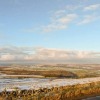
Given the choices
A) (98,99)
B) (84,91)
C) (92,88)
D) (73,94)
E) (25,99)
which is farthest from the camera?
(92,88)

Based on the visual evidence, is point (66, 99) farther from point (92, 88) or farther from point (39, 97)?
point (92, 88)

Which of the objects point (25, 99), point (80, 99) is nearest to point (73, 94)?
point (80, 99)

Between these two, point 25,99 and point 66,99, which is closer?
point 25,99

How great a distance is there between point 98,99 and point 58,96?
369 cm

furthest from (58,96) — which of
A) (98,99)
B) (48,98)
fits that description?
(98,99)

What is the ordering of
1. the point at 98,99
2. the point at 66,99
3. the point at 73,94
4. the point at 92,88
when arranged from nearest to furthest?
1. the point at 98,99
2. the point at 66,99
3. the point at 73,94
4. the point at 92,88

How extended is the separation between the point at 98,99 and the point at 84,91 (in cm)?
763

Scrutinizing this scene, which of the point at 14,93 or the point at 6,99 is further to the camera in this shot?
the point at 14,93

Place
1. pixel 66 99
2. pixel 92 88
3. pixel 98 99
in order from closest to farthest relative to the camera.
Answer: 1. pixel 98 99
2. pixel 66 99
3. pixel 92 88

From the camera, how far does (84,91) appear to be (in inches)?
1337

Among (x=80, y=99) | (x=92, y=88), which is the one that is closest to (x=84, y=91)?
(x=92, y=88)

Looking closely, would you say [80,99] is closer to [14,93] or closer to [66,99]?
[66,99]

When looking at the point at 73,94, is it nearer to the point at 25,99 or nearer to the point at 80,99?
the point at 80,99

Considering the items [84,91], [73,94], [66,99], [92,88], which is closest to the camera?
[66,99]
